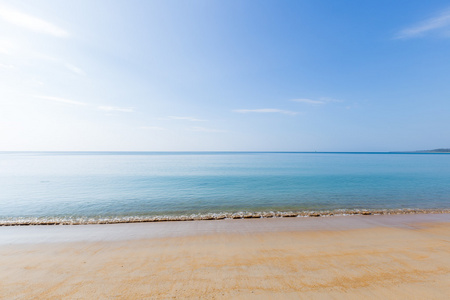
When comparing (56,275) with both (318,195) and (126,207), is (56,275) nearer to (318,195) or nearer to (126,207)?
(126,207)

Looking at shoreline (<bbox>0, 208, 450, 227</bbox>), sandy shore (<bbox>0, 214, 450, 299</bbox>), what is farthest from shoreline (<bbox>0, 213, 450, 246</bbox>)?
shoreline (<bbox>0, 208, 450, 227</bbox>)

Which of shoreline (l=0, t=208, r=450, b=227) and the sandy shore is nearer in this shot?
the sandy shore

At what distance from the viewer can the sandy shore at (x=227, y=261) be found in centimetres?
567

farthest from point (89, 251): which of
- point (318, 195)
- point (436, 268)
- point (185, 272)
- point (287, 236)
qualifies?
point (318, 195)

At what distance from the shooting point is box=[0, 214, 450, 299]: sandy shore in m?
5.67

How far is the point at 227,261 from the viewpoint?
7.27 meters

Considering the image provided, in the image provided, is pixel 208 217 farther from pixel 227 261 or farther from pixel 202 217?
pixel 227 261

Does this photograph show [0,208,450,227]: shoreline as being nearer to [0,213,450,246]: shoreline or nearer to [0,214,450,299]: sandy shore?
[0,213,450,246]: shoreline

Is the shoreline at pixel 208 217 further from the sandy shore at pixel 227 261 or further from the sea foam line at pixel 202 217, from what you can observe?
→ the sandy shore at pixel 227 261

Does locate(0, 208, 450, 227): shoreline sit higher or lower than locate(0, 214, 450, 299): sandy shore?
lower

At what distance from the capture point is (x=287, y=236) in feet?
32.3

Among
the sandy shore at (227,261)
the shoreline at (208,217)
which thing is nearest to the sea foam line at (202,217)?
the shoreline at (208,217)

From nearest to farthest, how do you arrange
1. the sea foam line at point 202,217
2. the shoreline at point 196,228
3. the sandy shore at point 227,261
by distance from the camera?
the sandy shore at point 227,261
the shoreline at point 196,228
the sea foam line at point 202,217

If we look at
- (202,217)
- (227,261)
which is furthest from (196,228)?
(227,261)
